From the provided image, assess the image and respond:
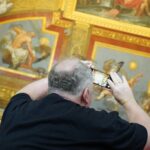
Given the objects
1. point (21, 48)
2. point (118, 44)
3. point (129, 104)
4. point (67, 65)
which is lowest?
point (21, 48)

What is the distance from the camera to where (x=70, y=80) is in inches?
109

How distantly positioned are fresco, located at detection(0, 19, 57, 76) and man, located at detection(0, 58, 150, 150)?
2.59 metres

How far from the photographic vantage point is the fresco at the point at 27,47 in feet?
17.9

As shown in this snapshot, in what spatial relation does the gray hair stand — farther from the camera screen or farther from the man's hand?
the camera screen

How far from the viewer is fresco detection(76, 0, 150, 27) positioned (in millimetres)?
5402

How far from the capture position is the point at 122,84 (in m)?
3.12

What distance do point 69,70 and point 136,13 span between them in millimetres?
2854

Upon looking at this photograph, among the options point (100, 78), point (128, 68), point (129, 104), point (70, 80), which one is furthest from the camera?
point (128, 68)

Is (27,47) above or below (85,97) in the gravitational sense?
below

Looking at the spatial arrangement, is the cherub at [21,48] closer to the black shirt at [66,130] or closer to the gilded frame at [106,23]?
the gilded frame at [106,23]

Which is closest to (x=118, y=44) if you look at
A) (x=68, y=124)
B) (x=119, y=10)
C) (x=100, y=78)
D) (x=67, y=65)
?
(x=119, y=10)

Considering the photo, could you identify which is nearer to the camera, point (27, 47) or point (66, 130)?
point (66, 130)

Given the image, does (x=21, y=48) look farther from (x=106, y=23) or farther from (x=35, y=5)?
(x=106, y=23)

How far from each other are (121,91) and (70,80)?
497 mm
